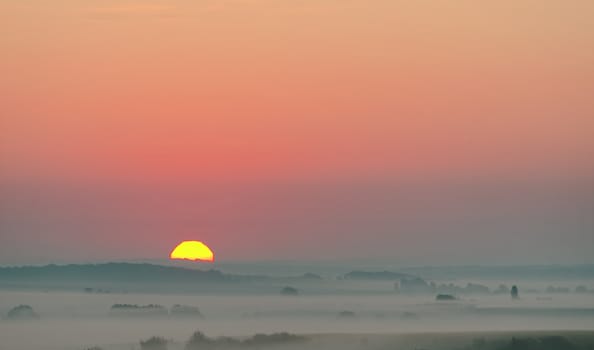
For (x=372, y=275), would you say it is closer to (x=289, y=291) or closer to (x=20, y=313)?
(x=289, y=291)

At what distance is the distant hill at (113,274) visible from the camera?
28844 millimetres

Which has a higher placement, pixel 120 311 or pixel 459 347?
pixel 120 311

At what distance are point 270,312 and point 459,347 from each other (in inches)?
198

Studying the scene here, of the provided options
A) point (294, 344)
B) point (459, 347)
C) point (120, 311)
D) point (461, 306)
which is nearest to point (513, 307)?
point (461, 306)

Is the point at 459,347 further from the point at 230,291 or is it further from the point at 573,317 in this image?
the point at 230,291

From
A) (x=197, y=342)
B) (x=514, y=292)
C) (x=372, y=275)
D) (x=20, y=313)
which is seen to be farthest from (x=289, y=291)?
(x=20, y=313)

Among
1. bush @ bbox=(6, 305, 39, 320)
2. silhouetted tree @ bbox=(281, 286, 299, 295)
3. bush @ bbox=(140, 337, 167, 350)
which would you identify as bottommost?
bush @ bbox=(140, 337, 167, 350)

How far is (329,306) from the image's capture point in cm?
3014

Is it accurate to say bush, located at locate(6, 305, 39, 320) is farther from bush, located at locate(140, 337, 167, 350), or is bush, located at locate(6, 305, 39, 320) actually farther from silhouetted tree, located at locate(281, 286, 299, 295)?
silhouetted tree, located at locate(281, 286, 299, 295)

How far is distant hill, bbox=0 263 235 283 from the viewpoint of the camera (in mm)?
28844

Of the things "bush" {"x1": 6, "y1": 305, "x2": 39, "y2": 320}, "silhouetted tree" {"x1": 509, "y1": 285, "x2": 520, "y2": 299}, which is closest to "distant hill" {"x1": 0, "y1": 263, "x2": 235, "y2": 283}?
"bush" {"x1": 6, "y1": 305, "x2": 39, "y2": 320}

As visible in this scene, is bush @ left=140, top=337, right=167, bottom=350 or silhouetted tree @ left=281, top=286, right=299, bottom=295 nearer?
bush @ left=140, top=337, right=167, bottom=350

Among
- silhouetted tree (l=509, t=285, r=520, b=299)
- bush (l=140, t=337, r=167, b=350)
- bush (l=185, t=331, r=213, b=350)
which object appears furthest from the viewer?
silhouetted tree (l=509, t=285, r=520, b=299)

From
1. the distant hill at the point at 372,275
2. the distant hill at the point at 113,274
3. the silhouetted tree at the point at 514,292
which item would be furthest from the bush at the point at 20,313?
the silhouetted tree at the point at 514,292
